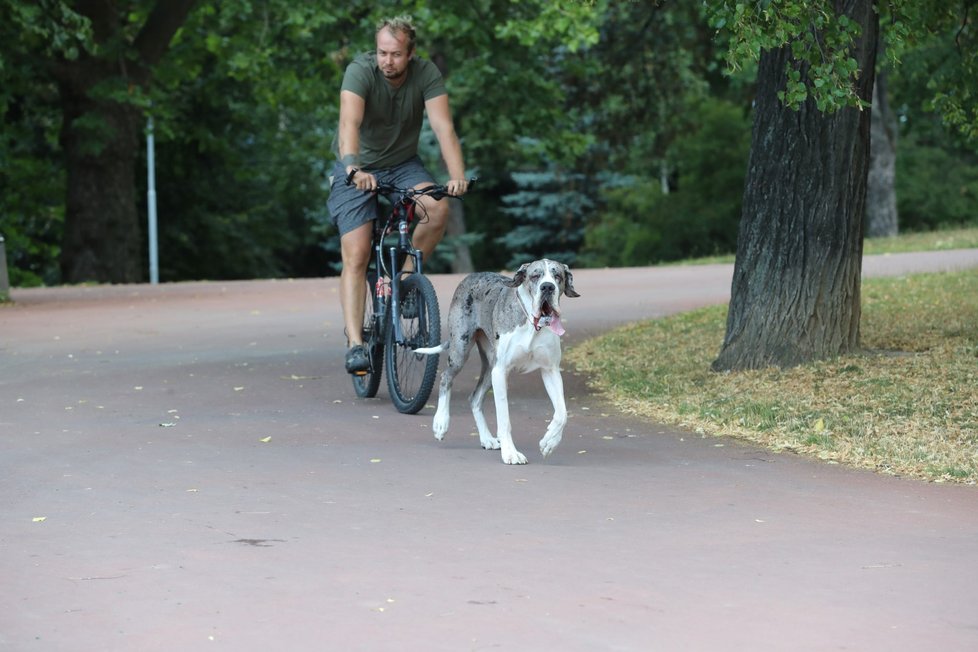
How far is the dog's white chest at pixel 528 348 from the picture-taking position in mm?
7793

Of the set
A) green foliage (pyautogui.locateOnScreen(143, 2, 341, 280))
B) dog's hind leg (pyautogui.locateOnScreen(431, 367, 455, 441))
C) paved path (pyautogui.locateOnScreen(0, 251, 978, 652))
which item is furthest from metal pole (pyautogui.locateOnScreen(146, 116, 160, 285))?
dog's hind leg (pyautogui.locateOnScreen(431, 367, 455, 441))

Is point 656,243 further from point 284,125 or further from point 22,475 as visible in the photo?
point 22,475

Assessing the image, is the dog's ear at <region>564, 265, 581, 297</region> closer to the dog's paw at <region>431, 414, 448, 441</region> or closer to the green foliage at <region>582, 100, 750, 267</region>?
the dog's paw at <region>431, 414, 448, 441</region>

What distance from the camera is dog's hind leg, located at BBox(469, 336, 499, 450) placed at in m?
8.34

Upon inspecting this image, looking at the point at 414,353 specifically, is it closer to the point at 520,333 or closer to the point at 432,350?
the point at 432,350

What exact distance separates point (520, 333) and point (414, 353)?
1849 mm

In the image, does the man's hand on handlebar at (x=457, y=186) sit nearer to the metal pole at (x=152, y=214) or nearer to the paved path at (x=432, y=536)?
the paved path at (x=432, y=536)

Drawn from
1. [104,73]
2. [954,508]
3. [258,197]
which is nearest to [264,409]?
[954,508]

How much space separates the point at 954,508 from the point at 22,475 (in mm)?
4368

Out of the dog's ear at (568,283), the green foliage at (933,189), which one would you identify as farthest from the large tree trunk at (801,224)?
the green foliage at (933,189)

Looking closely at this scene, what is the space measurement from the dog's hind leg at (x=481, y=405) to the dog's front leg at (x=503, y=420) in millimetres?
435

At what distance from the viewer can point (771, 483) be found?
7402mm

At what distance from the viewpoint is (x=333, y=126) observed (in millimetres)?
41906

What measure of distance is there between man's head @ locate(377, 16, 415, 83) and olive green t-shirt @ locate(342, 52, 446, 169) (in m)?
0.15
